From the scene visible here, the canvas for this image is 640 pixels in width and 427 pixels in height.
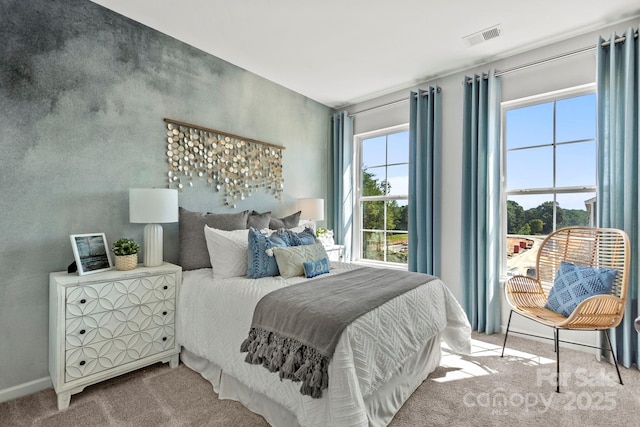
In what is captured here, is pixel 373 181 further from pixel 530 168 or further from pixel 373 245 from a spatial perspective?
pixel 530 168

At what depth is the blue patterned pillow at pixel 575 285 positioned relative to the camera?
218cm

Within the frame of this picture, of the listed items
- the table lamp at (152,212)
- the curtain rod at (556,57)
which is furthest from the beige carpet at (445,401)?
the curtain rod at (556,57)

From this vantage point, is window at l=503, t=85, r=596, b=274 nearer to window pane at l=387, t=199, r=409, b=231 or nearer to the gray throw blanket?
window pane at l=387, t=199, r=409, b=231

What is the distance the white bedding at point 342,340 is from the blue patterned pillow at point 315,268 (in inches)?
3.6

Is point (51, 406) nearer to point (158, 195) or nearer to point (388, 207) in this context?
point (158, 195)

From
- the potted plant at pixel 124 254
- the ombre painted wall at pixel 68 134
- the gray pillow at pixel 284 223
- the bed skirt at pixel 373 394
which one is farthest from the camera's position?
the gray pillow at pixel 284 223

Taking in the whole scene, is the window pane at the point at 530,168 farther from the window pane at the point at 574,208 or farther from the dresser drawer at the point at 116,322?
the dresser drawer at the point at 116,322

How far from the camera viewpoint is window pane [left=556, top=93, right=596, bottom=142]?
106 inches

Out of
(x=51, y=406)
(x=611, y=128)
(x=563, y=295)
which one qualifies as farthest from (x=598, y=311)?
(x=51, y=406)

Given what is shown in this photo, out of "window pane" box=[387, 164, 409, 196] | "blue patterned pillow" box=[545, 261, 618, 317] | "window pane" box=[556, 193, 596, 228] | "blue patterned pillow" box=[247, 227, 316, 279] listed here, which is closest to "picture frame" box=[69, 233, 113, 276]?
"blue patterned pillow" box=[247, 227, 316, 279]

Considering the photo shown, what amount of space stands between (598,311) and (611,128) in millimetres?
1423

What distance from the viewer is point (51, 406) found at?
6.03 feet

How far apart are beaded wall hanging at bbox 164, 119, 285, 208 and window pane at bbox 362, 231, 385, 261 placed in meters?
1.37

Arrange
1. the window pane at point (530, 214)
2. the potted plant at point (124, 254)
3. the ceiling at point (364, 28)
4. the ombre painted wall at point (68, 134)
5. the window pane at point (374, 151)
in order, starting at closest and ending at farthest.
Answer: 1. the ombre painted wall at point (68, 134)
2. the potted plant at point (124, 254)
3. the ceiling at point (364, 28)
4. the window pane at point (530, 214)
5. the window pane at point (374, 151)
